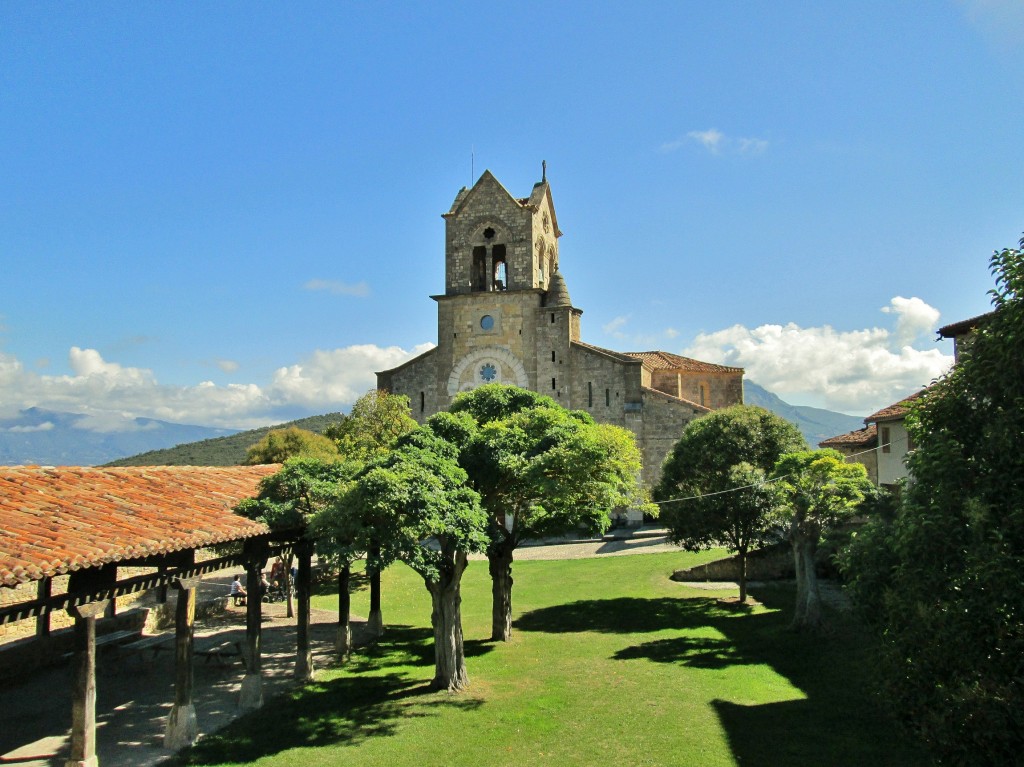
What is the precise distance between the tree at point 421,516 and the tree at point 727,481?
1111 cm

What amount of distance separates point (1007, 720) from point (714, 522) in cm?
1700

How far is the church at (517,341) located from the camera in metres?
39.1

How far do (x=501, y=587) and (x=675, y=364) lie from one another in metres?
31.2

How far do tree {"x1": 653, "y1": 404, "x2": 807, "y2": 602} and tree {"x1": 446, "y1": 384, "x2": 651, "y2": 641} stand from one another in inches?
245

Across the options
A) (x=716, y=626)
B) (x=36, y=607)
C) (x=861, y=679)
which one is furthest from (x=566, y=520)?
(x=36, y=607)

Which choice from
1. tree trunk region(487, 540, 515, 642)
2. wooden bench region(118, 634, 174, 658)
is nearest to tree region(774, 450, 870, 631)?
tree trunk region(487, 540, 515, 642)

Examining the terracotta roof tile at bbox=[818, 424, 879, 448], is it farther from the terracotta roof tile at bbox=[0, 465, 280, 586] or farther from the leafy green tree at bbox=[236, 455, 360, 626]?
the terracotta roof tile at bbox=[0, 465, 280, 586]

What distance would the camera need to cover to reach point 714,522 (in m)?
23.6

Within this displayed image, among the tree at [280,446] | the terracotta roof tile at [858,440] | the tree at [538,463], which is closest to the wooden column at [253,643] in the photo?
the tree at [538,463]

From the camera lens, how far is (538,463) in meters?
14.9

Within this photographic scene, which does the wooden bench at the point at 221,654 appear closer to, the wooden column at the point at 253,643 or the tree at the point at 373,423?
the wooden column at the point at 253,643

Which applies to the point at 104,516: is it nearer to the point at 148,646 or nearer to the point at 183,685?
the point at 183,685

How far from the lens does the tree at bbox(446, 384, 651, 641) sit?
49.2 feet

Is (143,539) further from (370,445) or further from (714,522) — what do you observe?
(714,522)
